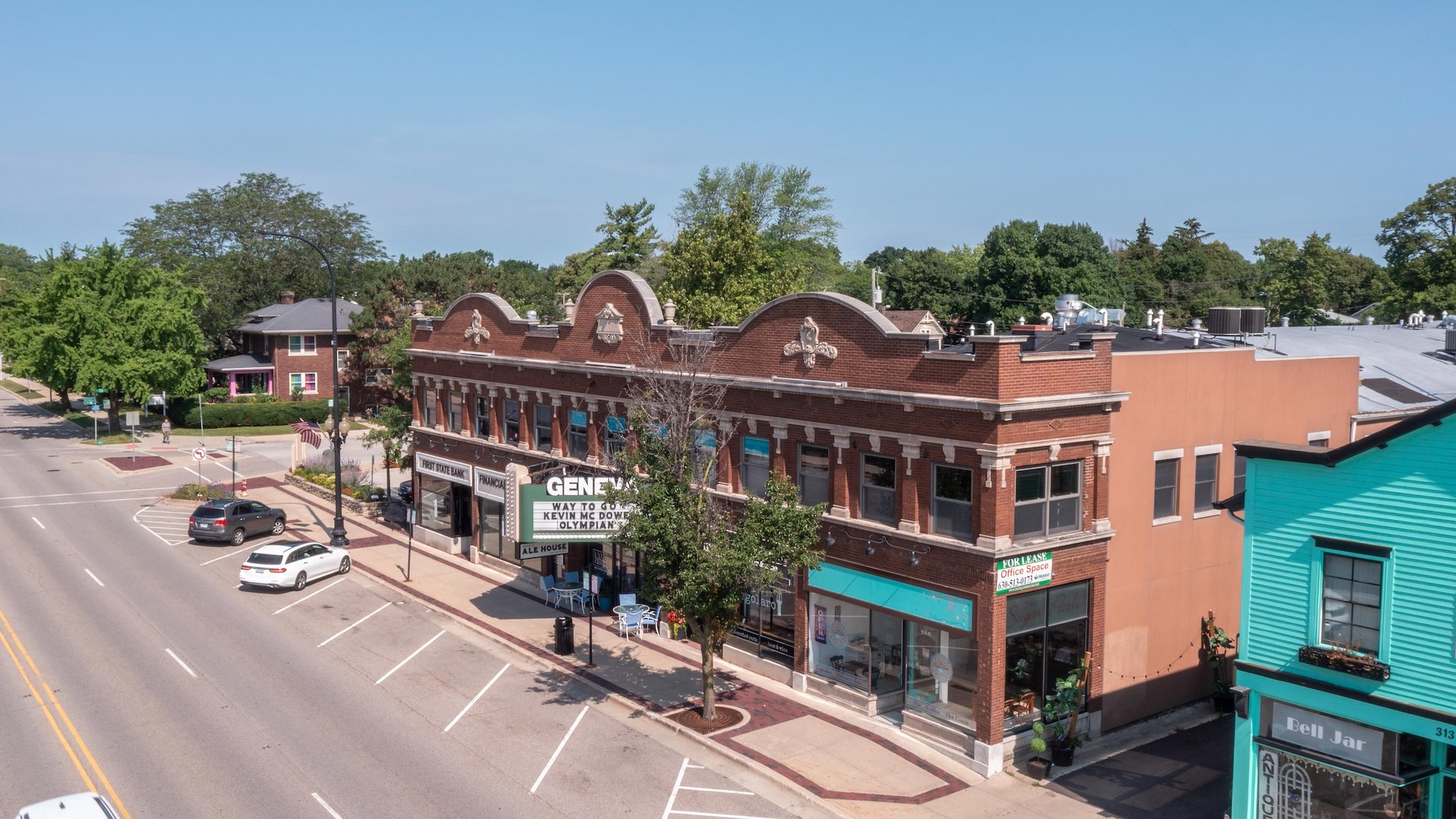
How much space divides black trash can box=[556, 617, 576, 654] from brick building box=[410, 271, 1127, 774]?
83.6 inches

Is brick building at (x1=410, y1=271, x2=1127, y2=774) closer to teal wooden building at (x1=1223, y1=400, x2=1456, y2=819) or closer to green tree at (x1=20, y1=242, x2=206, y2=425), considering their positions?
teal wooden building at (x1=1223, y1=400, x2=1456, y2=819)

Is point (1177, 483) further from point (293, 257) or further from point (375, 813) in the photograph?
point (293, 257)

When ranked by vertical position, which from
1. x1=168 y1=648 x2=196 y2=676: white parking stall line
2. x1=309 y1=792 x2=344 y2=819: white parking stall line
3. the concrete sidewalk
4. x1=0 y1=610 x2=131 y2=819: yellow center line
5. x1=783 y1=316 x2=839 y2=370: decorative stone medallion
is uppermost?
x1=783 y1=316 x2=839 y2=370: decorative stone medallion

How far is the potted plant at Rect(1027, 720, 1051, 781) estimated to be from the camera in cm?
2116

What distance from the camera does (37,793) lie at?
19141 millimetres

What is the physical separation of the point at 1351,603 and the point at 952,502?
7.88m

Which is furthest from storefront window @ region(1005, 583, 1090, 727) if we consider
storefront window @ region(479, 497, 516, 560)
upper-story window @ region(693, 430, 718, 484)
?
storefront window @ region(479, 497, 516, 560)

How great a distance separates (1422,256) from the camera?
223 feet

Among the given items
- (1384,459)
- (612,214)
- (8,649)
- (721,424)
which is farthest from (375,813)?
(612,214)

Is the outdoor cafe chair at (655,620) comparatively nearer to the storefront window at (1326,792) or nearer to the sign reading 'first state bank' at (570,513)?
the sign reading 'first state bank' at (570,513)

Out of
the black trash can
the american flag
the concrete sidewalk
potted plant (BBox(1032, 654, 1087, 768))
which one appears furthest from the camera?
the american flag

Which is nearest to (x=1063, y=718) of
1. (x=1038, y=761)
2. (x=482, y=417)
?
(x=1038, y=761)

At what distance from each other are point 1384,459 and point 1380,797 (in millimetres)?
5070

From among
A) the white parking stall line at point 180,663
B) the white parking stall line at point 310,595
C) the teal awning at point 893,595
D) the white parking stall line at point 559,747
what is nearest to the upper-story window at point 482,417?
the white parking stall line at point 310,595
